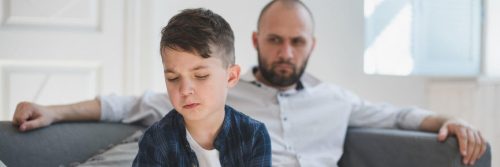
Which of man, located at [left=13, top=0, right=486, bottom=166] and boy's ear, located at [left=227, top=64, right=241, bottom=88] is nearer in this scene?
boy's ear, located at [left=227, top=64, right=241, bottom=88]

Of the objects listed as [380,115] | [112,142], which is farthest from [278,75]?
[112,142]

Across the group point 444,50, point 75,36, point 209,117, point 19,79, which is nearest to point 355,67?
point 444,50

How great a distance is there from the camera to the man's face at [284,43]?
6.00 feet

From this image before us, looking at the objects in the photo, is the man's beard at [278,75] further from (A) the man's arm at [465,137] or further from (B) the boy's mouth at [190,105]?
(B) the boy's mouth at [190,105]

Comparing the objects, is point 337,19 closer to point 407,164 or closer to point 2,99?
point 407,164

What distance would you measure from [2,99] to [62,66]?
0.86ft

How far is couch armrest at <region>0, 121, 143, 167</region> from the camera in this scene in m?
1.41

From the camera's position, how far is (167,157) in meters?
1.08

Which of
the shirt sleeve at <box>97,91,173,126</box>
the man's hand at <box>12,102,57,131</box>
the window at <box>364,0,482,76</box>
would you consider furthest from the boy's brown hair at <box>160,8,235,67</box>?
the window at <box>364,0,482,76</box>

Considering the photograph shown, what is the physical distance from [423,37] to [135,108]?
5.57 ft

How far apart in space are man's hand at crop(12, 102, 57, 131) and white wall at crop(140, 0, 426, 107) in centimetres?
115

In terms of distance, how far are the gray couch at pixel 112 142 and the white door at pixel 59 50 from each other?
74 cm

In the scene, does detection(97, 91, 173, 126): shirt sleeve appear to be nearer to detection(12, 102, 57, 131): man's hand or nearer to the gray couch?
the gray couch

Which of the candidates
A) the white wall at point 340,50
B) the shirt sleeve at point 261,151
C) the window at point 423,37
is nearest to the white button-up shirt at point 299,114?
the shirt sleeve at point 261,151
